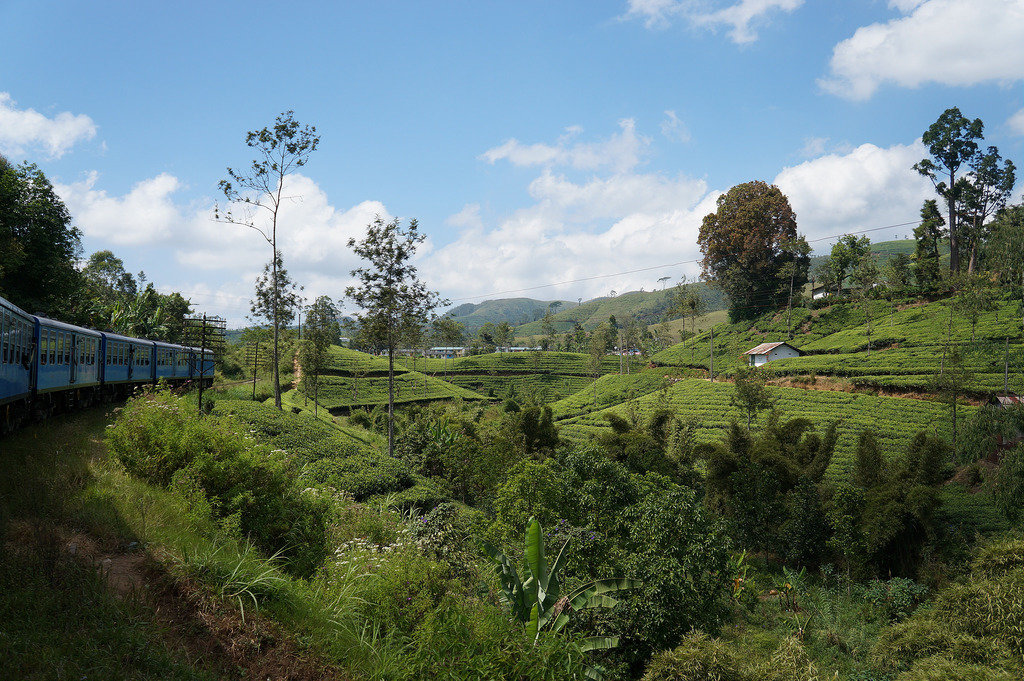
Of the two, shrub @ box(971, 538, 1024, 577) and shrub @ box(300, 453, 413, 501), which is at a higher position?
shrub @ box(300, 453, 413, 501)

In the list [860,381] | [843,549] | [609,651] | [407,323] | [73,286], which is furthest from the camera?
[860,381]

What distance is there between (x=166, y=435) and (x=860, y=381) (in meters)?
49.5

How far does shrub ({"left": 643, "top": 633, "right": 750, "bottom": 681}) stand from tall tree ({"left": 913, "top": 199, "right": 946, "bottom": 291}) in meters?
63.1

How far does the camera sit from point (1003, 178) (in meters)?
60.6

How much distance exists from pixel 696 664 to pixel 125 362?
2208cm

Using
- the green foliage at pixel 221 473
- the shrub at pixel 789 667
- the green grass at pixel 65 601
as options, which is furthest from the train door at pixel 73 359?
the shrub at pixel 789 667

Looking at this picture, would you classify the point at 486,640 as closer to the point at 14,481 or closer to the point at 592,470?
the point at 14,481

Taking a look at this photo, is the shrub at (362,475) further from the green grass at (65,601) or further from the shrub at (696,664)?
the shrub at (696,664)

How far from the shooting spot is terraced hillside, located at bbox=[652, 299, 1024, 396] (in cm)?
4088

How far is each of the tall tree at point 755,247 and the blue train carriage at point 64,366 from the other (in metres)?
71.7

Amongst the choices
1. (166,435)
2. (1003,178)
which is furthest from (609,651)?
(1003,178)

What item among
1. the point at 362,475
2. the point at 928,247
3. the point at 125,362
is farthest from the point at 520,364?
the point at 362,475

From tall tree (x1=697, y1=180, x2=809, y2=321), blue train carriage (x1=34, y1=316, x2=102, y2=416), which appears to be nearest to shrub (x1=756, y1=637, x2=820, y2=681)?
blue train carriage (x1=34, y1=316, x2=102, y2=416)

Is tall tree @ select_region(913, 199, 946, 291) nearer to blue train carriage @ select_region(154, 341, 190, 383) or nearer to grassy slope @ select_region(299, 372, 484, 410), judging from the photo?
grassy slope @ select_region(299, 372, 484, 410)
